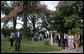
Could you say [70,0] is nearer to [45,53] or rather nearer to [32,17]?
[45,53]

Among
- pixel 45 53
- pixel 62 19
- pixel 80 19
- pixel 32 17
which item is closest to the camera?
pixel 32 17

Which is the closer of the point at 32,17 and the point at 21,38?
the point at 32,17

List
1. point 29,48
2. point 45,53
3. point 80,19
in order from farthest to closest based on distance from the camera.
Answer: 1. point 80,19
2. point 29,48
3. point 45,53

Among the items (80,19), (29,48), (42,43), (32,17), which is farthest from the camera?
(80,19)

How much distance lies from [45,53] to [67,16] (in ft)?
42.0

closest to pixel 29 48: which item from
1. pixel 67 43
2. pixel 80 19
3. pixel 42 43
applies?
pixel 42 43

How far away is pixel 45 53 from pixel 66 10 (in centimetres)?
1322

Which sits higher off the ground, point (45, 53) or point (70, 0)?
point (70, 0)

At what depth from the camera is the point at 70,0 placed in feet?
91.5

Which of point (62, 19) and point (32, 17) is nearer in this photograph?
point (32, 17)

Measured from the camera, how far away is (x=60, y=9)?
28656mm

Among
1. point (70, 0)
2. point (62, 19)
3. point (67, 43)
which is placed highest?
point (70, 0)

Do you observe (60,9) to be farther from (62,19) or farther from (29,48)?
(29,48)

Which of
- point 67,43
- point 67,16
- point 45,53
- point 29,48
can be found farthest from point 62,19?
point 45,53
